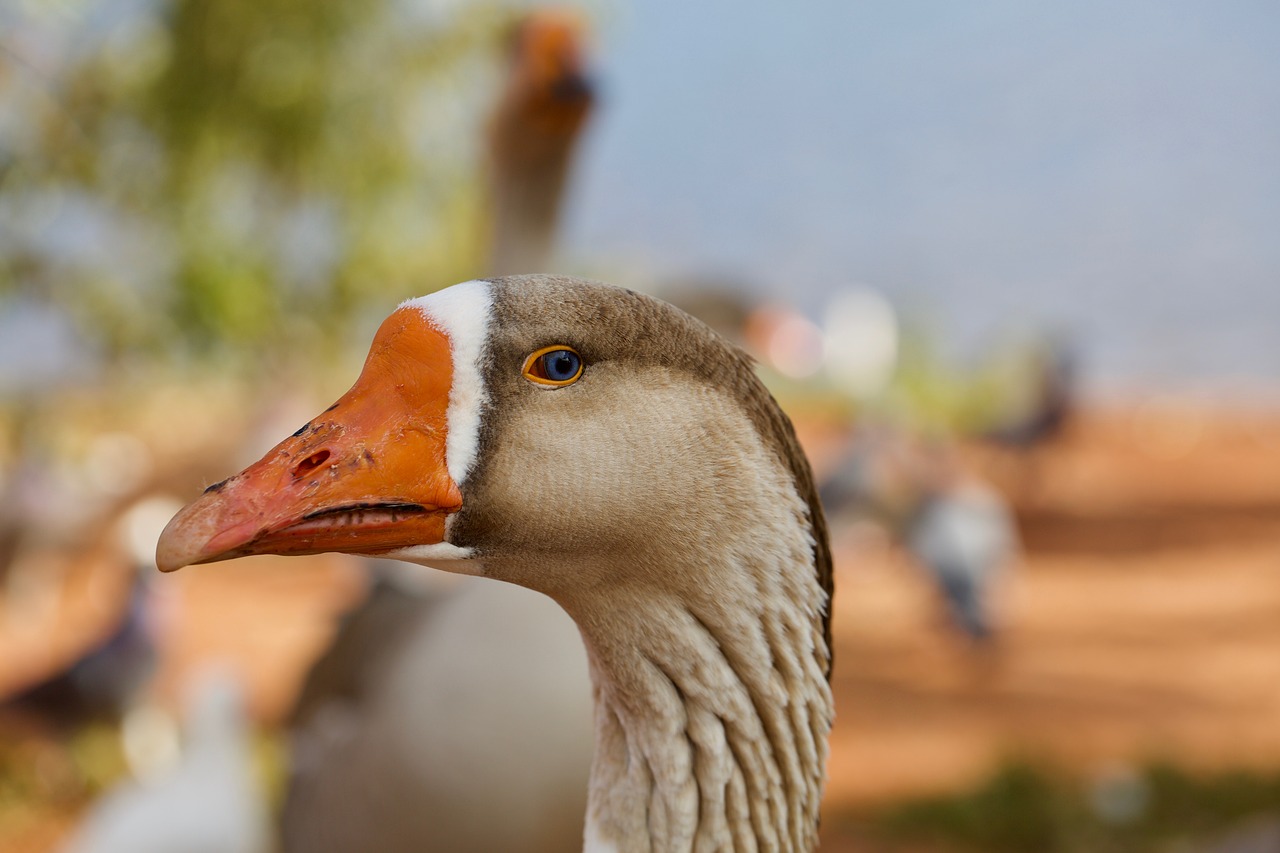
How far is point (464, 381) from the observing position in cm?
110

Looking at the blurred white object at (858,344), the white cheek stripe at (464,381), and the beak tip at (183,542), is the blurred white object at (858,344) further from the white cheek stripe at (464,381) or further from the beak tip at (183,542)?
the beak tip at (183,542)

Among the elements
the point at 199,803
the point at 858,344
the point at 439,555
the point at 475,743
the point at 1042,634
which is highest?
the point at 858,344

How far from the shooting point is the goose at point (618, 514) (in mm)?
1092

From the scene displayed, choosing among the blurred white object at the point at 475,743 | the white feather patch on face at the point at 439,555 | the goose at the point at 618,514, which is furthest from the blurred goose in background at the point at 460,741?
the white feather patch on face at the point at 439,555

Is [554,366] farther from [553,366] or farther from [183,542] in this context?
[183,542]

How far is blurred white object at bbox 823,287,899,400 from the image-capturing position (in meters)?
10.1

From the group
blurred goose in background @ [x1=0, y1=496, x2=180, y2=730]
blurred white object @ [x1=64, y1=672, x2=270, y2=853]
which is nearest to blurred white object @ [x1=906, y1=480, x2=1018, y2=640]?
blurred white object @ [x1=64, y1=672, x2=270, y2=853]

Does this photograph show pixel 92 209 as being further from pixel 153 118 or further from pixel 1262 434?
pixel 1262 434

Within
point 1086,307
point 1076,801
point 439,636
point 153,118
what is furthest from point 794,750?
point 1086,307

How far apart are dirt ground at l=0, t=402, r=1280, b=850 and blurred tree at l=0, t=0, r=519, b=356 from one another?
1828mm

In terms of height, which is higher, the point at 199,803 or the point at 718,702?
the point at 718,702

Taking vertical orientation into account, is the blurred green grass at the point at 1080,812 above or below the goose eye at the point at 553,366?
below

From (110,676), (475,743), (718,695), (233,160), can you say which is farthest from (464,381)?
(233,160)

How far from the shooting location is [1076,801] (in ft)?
14.6
